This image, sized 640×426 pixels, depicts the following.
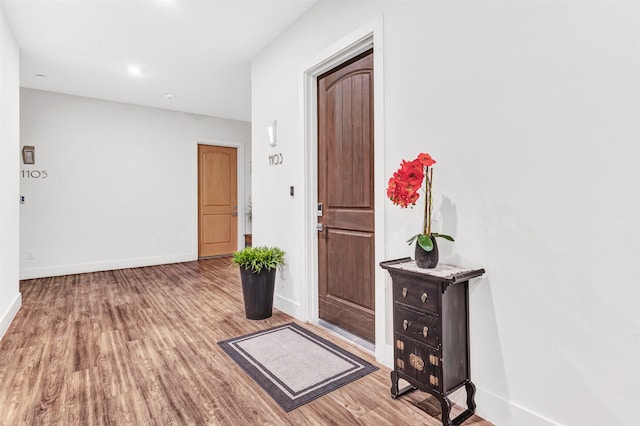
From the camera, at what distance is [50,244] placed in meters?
4.98

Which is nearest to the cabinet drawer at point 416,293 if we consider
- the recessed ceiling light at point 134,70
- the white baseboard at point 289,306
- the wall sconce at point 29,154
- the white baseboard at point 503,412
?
the white baseboard at point 503,412

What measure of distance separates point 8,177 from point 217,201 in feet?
12.1

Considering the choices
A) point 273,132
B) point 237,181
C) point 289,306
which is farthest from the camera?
point 237,181

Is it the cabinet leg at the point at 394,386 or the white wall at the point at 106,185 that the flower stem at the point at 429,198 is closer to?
the cabinet leg at the point at 394,386

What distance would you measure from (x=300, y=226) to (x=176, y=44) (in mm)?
2315

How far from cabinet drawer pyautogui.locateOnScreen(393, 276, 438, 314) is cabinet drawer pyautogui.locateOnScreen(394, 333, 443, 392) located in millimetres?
196

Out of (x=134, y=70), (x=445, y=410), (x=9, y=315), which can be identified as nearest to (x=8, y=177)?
(x=9, y=315)

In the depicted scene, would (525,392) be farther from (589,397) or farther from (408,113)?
(408,113)

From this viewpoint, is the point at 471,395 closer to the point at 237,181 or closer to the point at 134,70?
the point at 134,70

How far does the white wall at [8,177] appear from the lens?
112 inches

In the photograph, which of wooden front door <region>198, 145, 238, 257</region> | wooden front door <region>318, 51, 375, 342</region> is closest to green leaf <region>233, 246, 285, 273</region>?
wooden front door <region>318, 51, 375, 342</region>

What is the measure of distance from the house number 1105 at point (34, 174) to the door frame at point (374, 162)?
14.2 ft

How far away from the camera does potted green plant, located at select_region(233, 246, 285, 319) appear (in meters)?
3.03

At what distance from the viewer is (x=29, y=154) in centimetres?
480
